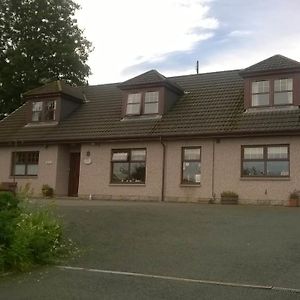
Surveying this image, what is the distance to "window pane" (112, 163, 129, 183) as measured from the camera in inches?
1006

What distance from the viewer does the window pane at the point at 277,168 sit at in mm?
21797

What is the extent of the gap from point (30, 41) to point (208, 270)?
3337 cm

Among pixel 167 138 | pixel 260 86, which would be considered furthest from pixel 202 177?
pixel 260 86

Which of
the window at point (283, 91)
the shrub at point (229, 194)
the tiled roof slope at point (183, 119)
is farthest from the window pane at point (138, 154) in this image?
the window at point (283, 91)

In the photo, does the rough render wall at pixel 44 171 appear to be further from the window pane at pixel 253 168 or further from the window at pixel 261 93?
the window at pixel 261 93

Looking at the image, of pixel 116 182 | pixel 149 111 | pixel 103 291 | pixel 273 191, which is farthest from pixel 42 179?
pixel 103 291

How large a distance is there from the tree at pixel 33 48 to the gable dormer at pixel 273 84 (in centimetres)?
1981

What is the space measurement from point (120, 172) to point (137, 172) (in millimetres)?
1041

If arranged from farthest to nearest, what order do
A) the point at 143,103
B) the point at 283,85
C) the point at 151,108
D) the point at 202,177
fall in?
the point at 143,103 → the point at 151,108 → the point at 202,177 → the point at 283,85

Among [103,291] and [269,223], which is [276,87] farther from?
[103,291]

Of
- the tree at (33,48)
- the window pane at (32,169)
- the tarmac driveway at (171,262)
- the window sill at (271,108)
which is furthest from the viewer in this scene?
the tree at (33,48)

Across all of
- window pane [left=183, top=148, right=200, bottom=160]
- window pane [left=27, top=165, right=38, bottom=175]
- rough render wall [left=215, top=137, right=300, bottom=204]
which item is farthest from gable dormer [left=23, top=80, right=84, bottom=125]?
rough render wall [left=215, top=137, right=300, bottom=204]

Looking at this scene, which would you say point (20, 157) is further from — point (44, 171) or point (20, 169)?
point (44, 171)

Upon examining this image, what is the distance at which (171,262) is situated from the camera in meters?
9.24
